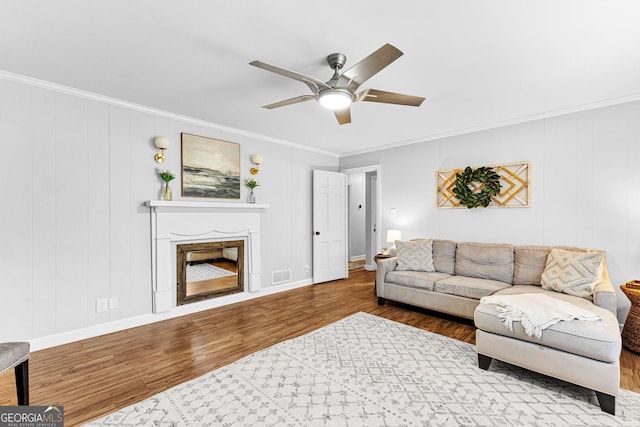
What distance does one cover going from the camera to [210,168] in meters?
4.09

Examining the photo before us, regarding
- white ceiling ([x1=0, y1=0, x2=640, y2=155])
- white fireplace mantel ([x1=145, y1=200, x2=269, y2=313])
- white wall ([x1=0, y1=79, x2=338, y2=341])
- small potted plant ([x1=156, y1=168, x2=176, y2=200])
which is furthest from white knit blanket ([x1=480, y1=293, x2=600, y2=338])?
white wall ([x1=0, y1=79, x2=338, y2=341])

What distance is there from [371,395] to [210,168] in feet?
11.1

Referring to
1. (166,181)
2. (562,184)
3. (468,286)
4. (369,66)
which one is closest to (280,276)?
(166,181)

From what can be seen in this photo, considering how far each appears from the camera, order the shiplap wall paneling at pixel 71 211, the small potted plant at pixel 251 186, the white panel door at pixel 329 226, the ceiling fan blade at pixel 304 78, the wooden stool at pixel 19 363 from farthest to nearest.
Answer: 1. the white panel door at pixel 329 226
2. the small potted plant at pixel 251 186
3. the shiplap wall paneling at pixel 71 211
4. the ceiling fan blade at pixel 304 78
5. the wooden stool at pixel 19 363

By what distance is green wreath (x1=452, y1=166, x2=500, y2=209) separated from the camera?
4.08m

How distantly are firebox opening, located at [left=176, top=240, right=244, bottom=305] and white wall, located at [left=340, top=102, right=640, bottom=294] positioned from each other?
9.70ft

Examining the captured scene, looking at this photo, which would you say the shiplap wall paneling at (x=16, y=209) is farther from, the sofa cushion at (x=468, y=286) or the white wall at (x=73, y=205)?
the sofa cushion at (x=468, y=286)

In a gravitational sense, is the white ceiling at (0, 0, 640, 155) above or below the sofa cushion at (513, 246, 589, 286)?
above

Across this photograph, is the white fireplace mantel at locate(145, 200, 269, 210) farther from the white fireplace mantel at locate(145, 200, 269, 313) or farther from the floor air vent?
the floor air vent

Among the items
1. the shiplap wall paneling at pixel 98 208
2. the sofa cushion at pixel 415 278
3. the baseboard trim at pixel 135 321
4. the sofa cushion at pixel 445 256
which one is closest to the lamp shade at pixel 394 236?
the sofa cushion at pixel 445 256

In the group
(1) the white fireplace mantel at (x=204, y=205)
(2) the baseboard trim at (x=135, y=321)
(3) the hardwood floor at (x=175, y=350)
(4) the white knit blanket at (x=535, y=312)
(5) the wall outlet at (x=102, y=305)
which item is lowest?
(3) the hardwood floor at (x=175, y=350)

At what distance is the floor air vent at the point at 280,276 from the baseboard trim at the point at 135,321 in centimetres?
10

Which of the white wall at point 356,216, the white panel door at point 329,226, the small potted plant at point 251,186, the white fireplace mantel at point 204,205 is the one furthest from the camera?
the white wall at point 356,216

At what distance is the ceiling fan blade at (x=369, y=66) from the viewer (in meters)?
1.73
